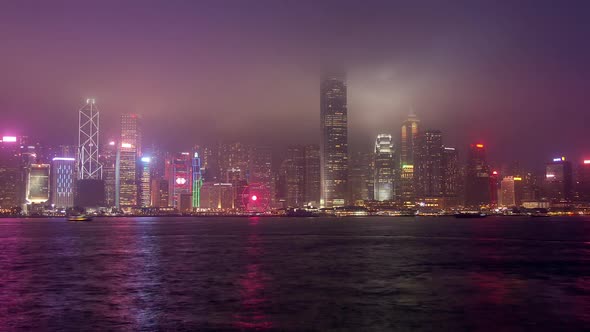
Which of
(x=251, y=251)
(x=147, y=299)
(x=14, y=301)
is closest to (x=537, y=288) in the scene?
(x=147, y=299)

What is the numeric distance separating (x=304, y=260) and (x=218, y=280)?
18.7 meters

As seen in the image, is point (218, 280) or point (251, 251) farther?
point (251, 251)

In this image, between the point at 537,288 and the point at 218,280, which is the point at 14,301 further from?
the point at 537,288

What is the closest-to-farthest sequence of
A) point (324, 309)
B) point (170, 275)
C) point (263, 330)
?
1. point (263, 330)
2. point (324, 309)
3. point (170, 275)

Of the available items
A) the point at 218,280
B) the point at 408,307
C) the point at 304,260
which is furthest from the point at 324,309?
the point at 304,260

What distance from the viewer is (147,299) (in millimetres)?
37438

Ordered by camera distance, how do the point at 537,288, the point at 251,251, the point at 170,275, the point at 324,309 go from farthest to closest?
the point at 251,251, the point at 170,275, the point at 537,288, the point at 324,309

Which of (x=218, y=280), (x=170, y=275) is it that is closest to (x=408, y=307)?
(x=218, y=280)

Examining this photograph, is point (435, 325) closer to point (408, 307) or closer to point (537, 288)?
point (408, 307)

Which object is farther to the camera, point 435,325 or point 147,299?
point 147,299

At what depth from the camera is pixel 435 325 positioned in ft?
95.5

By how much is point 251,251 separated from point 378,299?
42329mm

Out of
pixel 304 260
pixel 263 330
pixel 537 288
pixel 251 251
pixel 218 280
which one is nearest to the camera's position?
pixel 263 330

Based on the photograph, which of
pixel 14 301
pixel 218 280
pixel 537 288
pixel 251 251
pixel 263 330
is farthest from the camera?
pixel 251 251
